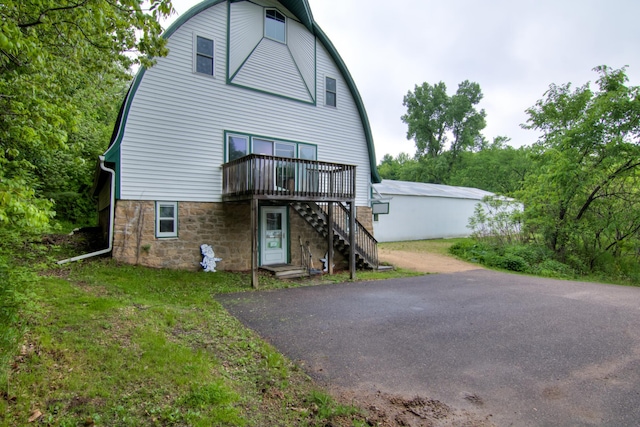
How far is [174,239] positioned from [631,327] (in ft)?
34.6

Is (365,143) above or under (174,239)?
above

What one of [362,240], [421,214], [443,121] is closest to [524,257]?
[362,240]

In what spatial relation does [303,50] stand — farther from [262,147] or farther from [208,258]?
[208,258]

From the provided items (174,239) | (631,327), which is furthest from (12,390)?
(631,327)

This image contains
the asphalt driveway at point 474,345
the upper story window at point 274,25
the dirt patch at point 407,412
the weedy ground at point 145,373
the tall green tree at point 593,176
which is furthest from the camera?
the tall green tree at point 593,176

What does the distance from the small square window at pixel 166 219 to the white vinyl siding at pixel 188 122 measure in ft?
0.70

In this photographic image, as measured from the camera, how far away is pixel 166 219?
934cm

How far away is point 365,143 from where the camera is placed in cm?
1308

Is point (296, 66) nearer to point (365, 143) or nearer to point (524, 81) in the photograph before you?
point (365, 143)

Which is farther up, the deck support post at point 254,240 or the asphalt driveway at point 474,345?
the deck support post at point 254,240

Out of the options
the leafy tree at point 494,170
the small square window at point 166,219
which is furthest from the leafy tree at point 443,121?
the small square window at point 166,219

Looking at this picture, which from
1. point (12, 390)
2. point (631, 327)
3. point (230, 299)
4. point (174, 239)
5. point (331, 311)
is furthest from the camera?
point (174, 239)

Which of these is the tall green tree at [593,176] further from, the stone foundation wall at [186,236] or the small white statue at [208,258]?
the small white statue at [208,258]

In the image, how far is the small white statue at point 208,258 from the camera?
9625mm
